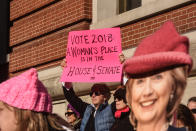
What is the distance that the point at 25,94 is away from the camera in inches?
110

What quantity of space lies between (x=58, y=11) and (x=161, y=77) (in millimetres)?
5780

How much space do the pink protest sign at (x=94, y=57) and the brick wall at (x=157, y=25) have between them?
0.86 m

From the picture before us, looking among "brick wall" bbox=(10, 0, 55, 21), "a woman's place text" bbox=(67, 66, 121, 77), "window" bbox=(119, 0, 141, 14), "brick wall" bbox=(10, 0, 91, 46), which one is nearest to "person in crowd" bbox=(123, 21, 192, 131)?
"a woman's place text" bbox=(67, 66, 121, 77)

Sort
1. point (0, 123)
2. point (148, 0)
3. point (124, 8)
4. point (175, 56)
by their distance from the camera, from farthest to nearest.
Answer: point (124, 8), point (148, 0), point (0, 123), point (175, 56)

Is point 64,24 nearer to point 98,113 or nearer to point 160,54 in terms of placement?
point 98,113

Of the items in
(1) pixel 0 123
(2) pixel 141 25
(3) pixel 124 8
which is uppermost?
(3) pixel 124 8

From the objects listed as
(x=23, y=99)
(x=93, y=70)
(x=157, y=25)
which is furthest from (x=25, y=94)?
(x=157, y=25)

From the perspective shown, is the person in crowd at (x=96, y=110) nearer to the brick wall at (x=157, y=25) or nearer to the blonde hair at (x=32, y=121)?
the brick wall at (x=157, y=25)

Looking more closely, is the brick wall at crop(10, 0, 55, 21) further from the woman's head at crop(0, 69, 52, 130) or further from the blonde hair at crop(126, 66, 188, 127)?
the blonde hair at crop(126, 66, 188, 127)

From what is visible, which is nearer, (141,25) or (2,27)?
(141,25)

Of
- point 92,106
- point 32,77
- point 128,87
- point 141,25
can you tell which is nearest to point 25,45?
point 141,25

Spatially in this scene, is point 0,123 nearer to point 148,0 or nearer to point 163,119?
point 163,119

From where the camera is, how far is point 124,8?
7.14 meters

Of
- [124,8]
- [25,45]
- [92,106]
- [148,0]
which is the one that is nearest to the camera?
[92,106]
